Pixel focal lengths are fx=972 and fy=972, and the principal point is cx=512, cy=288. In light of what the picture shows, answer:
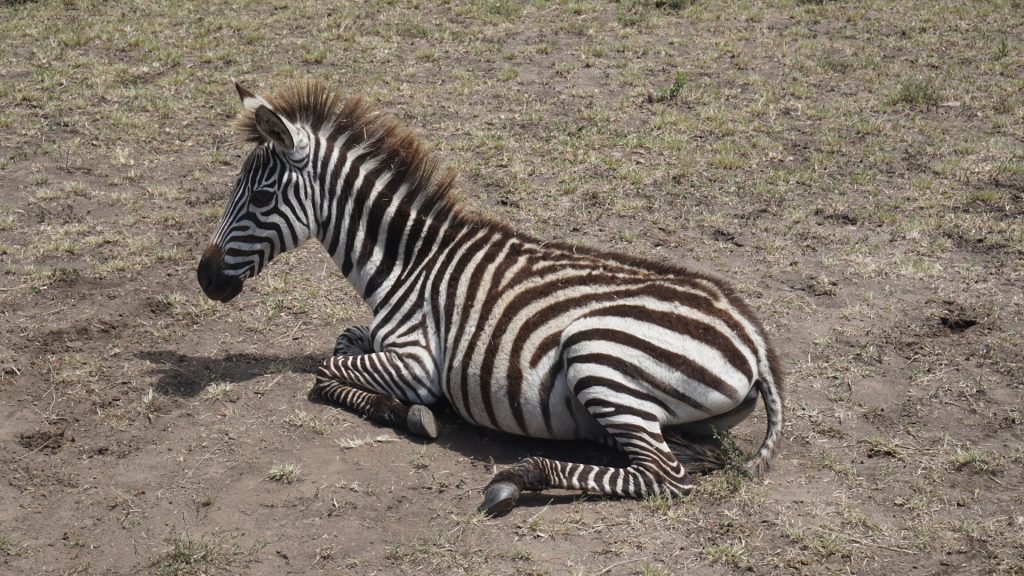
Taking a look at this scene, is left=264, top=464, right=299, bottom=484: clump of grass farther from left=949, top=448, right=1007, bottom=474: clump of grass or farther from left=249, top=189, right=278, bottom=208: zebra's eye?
left=949, top=448, right=1007, bottom=474: clump of grass

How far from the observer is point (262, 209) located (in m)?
6.92

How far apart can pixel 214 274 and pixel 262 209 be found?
1.94ft

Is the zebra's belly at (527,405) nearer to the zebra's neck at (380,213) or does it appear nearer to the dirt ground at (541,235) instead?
Answer: the dirt ground at (541,235)

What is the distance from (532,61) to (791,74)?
346 centimetres

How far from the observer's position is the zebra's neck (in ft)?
22.7

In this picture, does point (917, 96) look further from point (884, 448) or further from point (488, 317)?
point (488, 317)

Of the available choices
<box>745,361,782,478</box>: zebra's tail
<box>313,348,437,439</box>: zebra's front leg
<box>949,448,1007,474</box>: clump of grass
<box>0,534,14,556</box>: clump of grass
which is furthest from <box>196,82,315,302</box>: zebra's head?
<box>949,448,1007,474</box>: clump of grass

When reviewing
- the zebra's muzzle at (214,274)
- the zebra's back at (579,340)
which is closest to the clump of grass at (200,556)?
the zebra's back at (579,340)

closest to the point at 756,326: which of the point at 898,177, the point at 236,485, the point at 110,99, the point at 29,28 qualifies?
the point at 236,485

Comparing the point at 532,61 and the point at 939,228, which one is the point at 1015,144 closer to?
the point at 939,228

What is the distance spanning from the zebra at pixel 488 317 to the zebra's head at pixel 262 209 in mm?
10

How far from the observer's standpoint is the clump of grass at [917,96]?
39.4ft

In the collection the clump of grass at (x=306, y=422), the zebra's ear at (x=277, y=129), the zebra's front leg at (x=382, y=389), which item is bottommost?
the clump of grass at (x=306, y=422)

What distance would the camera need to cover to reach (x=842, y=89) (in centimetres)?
1248
